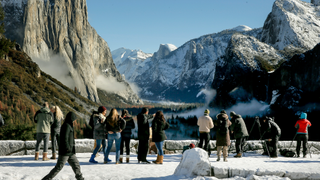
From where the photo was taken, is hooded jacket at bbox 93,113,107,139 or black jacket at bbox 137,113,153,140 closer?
hooded jacket at bbox 93,113,107,139

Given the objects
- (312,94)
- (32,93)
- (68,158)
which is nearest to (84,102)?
(32,93)

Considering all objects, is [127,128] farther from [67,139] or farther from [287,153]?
[287,153]

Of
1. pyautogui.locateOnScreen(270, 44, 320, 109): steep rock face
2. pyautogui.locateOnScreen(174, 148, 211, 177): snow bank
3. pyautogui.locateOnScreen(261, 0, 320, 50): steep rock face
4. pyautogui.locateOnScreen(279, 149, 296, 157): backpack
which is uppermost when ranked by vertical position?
pyautogui.locateOnScreen(261, 0, 320, 50): steep rock face

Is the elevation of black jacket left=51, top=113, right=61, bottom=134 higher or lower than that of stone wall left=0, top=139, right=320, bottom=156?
higher

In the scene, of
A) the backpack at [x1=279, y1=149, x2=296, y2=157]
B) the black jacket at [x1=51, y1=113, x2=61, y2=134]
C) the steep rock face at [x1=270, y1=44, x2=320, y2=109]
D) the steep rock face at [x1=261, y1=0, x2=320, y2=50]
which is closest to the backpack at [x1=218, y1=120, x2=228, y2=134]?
the backpack at [x1=279, y1=149, x2=296, y2=157]

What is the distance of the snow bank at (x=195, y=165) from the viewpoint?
786 centimetres

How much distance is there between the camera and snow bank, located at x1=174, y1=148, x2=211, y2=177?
7.86m

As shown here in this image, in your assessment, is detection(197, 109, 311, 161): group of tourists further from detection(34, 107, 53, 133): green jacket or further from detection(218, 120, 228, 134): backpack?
detection(34, 107, 53, 133): green jacket

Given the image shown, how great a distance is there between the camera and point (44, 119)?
32.6 feet

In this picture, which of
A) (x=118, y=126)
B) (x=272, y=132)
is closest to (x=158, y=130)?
(x=118, y=126)

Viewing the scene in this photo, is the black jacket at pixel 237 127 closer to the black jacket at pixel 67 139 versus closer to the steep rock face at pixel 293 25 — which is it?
the black jacket at pixel 67 139

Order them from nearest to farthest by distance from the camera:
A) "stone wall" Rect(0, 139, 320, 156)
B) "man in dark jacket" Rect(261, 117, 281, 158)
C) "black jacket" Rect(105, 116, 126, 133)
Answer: "black jacket" Rect(105, 116, 126, 133) < "stone wall" Rect(0, 139, 320, 156) < "man in dark jacket" Rect(261, 117, 281, 158)

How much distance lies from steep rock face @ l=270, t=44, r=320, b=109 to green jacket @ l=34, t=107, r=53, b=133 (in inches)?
4561

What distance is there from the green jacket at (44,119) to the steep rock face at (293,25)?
152 m
